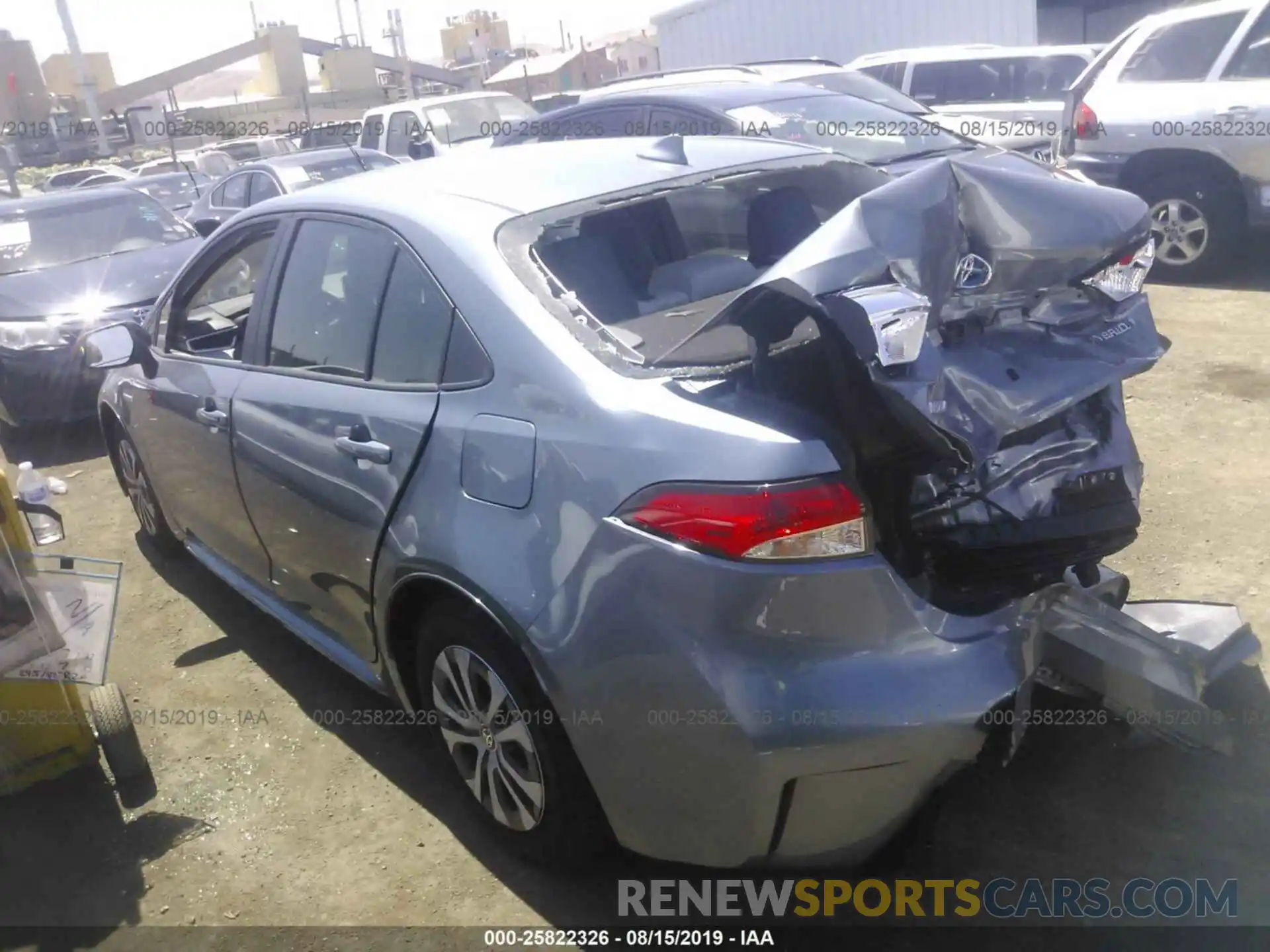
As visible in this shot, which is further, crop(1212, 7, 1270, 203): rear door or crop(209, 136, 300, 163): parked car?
crop(209, 136, 300, 163): parked car

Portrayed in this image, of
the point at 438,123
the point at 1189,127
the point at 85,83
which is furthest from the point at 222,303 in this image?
the point at 85,83

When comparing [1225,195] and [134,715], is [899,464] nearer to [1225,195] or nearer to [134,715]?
[134,715]

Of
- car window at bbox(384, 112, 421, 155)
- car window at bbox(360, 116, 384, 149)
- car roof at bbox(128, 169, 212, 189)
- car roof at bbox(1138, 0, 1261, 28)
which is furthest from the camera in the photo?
car roof at bbox(128, 169, 212, 189)

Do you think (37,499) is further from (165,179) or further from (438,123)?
(165,179)

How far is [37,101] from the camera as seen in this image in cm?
4697

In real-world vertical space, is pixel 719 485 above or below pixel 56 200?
below

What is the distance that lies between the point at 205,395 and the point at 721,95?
4.80 metres

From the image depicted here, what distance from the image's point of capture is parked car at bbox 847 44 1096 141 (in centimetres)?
1068

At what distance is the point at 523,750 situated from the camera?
2576 millimetres

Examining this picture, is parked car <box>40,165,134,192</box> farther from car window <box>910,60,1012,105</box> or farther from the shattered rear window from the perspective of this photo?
the shattered rear window

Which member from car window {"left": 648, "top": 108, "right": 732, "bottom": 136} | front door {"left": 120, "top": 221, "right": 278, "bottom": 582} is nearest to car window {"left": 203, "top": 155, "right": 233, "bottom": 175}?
car window {"left": 648, "top": 108, "right": 732, "bottom": 136}

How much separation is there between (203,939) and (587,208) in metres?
2.10

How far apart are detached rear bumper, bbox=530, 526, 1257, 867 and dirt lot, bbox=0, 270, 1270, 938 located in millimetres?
265

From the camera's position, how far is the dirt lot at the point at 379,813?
270 centimetres
